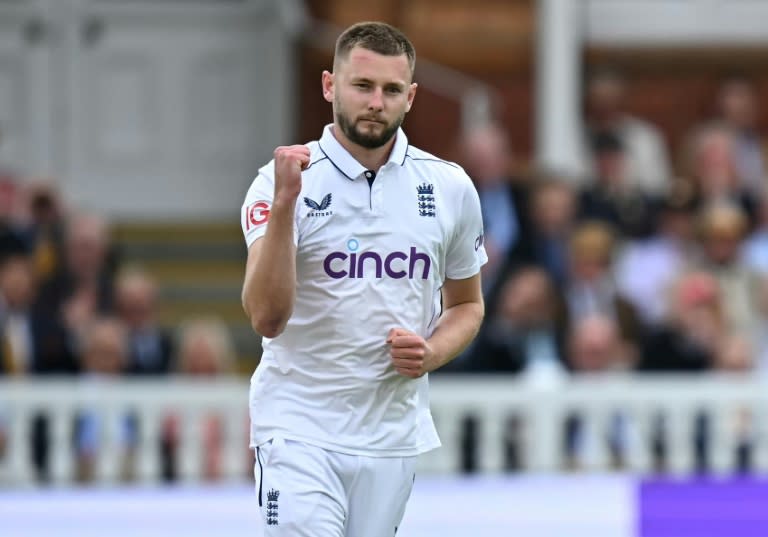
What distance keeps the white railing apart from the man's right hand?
5275 mm

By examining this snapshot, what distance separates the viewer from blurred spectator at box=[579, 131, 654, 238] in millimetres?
11031

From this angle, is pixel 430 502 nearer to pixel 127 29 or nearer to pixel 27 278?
pixel 27 278

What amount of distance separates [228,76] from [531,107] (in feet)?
7.70

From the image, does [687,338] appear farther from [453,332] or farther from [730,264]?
[453,332]

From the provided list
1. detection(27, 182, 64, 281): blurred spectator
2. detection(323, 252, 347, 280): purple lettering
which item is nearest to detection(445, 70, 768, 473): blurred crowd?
detection(27, 182, 64, 281): blurred spectator

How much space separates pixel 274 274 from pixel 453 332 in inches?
26.7

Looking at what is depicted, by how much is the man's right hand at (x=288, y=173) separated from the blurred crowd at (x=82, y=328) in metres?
5.45

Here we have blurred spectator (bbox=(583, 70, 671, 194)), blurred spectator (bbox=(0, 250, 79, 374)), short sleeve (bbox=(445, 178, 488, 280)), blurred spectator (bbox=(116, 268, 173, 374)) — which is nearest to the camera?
short sleeve (bbox=(445, 178, 488, 280))

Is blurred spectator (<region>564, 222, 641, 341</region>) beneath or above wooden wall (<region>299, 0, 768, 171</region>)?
beneath

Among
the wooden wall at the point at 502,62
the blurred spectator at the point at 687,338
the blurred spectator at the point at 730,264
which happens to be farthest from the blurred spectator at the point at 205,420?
the wooden wall at the point at 502,62

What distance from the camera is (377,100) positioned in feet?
15.4

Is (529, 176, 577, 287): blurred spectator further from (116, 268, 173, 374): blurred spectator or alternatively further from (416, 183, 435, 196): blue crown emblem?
(416, 183, 435, 196): blue crown emblem

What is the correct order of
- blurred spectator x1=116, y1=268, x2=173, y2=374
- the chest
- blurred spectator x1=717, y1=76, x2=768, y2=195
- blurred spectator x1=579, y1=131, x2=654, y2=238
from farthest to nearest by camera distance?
blurred spectator x1=717, y1=76, x2=768, y2=195, blurred spectator x1=579, y1=131, x2=654, y2=238, blurred spectator x1=116, y1=268, x2=173, y2=374, the chest

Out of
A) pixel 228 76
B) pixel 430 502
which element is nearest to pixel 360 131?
pixel 430 502
